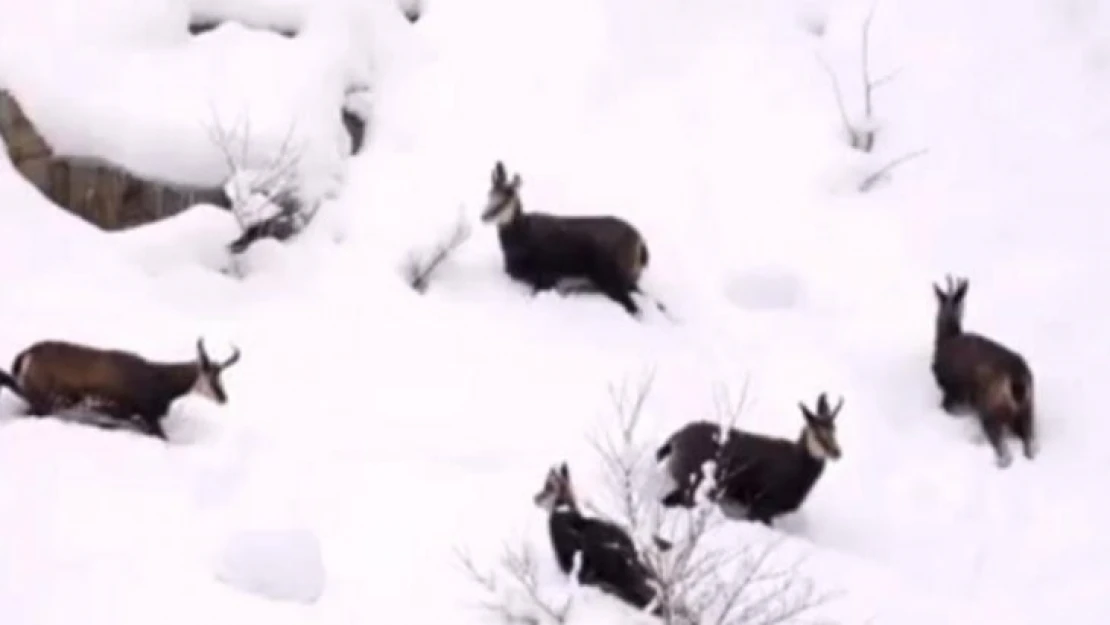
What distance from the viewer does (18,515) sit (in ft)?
30.2

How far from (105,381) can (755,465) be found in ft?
9.63

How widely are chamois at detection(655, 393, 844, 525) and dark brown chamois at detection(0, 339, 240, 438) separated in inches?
84.7

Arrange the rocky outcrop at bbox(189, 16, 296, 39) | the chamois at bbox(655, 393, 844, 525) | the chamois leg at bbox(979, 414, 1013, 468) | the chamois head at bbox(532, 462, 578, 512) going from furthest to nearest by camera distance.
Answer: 1. the rocky outcrop at bbox(189, 16, 296, 39)
2. the chamois leg at bbox(979, 414, 1013, 468)
3. the chamois at bbox(655, 393, 844, 525)
4. the chamois head at bbox(532, 462, 578, 512)

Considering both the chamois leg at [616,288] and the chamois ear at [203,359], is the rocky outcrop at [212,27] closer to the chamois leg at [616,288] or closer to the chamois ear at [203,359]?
the chamois leg at [616,288]

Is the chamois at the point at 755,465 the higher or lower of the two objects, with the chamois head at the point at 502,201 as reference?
lower

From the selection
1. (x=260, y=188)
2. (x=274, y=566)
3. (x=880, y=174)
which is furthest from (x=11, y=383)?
(x=880, y=174)

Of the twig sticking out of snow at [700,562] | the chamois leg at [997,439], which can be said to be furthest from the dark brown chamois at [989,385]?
the twig sticking out of snow at [700,562]

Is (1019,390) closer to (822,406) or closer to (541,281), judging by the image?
(822,406)

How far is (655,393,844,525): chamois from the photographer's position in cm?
1011

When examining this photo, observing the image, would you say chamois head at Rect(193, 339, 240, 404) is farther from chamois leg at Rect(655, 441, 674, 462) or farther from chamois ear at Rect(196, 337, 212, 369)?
chamois leg at Rect(655, 441, 674, 462)

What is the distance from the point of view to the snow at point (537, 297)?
31.2 ft

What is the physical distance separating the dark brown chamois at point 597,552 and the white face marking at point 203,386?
1741 mm

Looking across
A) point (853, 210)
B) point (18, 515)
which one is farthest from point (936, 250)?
point (18, 515)

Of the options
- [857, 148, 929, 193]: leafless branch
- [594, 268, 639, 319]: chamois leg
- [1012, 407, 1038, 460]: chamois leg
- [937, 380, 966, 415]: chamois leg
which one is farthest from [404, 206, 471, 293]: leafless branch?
[1012, 407, 1038, 460]: chamois leg
